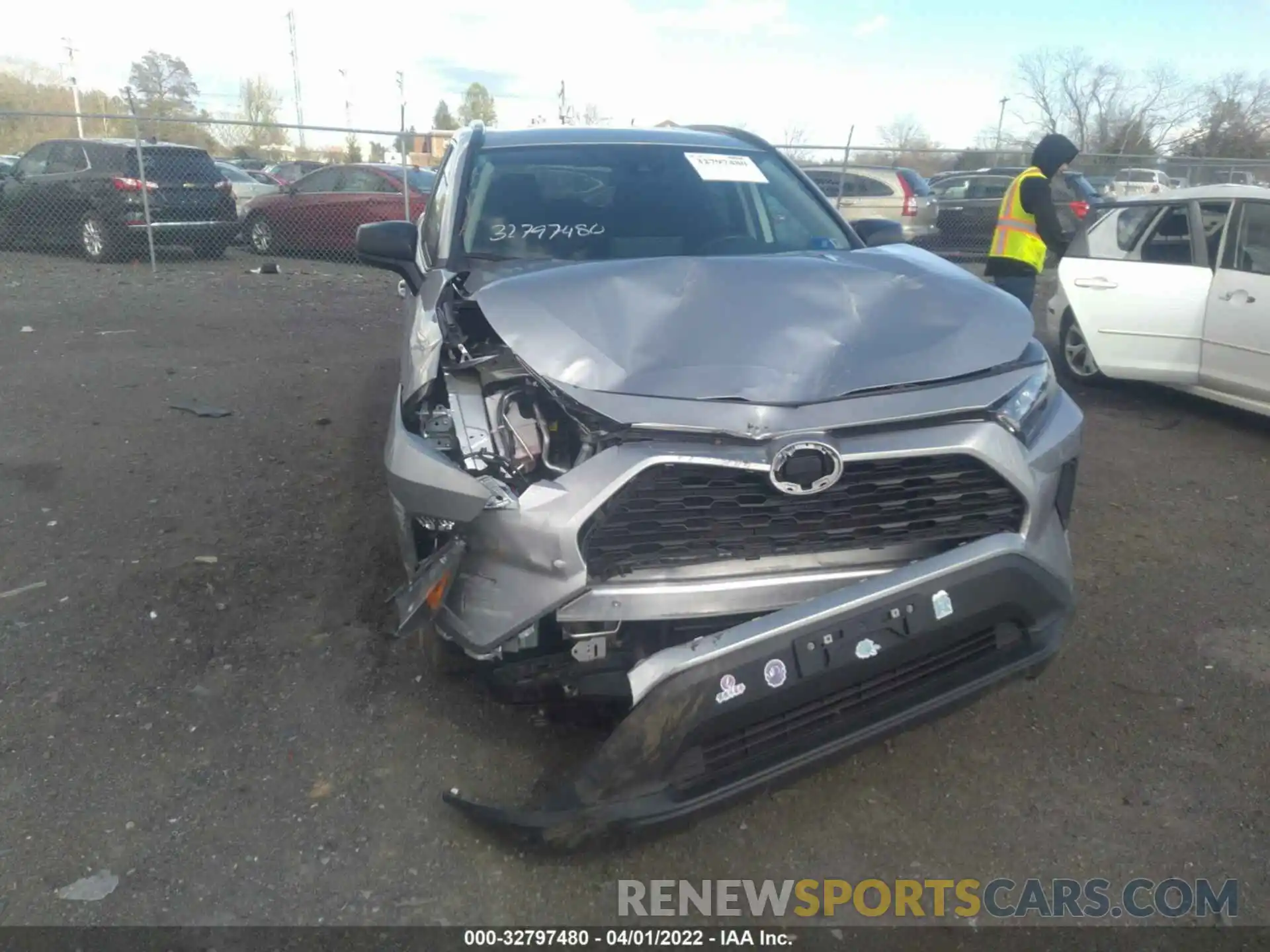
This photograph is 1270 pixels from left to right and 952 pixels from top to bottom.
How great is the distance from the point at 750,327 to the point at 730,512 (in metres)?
0.54

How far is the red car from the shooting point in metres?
14.0

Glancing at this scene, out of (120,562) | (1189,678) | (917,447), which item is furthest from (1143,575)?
(120,562)

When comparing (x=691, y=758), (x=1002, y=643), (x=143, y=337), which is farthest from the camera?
(x=143, y=337)

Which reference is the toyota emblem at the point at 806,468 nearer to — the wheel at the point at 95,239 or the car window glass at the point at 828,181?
the wheel at the point at 95,239

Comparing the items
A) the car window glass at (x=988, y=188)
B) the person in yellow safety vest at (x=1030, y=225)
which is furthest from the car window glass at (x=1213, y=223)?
the car window glass at (x=988, y=188)

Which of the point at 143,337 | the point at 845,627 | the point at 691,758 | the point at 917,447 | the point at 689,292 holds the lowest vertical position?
the point at 143,337

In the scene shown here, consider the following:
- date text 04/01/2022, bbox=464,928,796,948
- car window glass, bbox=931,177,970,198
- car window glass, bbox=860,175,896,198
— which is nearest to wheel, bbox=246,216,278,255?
car window glass, bbox=860,175,896,198

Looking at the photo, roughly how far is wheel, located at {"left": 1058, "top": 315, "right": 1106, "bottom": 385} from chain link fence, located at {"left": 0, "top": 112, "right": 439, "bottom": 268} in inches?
327

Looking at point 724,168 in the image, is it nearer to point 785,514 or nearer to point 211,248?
point 785,514

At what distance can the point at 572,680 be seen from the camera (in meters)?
2.50

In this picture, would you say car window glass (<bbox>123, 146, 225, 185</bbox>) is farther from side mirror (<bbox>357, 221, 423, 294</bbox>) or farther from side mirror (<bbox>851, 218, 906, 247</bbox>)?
side mirror (<bbox>851, 218, 906, 247</bbox>)

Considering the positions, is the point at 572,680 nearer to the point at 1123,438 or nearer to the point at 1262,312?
the point at 1123,438

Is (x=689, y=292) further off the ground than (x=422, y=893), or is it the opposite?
(x=689, y=292)

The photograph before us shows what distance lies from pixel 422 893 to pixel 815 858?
1.01m
